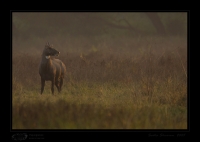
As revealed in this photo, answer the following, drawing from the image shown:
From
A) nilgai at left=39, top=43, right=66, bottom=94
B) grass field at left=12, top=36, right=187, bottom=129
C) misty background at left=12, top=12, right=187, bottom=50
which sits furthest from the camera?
misty background at left=12, top=12, right=187, bottom=50

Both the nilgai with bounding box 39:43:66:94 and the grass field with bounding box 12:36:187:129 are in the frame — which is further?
the nilgai with bounding box 39:43:66:94

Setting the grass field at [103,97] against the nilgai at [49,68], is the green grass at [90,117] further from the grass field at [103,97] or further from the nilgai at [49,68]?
the nilgai at [49,68]

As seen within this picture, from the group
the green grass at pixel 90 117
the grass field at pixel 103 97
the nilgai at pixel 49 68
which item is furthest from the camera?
the nilgai at pixel 49 68

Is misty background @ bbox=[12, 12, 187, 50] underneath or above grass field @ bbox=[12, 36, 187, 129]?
above

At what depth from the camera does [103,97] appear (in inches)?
390

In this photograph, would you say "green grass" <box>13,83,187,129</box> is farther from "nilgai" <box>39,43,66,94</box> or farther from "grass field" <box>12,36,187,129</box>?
"nilgai" <box>39,43,66,94</box>

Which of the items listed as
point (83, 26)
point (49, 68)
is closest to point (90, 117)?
point (49, 68)

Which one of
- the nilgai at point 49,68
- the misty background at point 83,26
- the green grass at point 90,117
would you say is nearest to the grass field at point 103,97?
the green grass at point 90,117

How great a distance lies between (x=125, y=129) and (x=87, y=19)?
2342cm

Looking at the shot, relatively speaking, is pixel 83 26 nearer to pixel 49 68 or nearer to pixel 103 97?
pixel 49 68

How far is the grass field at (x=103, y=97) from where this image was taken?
7094mm

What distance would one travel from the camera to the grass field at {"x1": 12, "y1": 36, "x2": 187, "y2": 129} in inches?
279

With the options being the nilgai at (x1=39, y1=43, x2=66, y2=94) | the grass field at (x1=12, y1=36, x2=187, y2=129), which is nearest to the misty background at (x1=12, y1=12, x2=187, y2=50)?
the grass field at (x1=12, y1=36, x2=187, y2=129)

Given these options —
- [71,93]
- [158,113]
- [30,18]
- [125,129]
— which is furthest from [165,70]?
[30,18]
